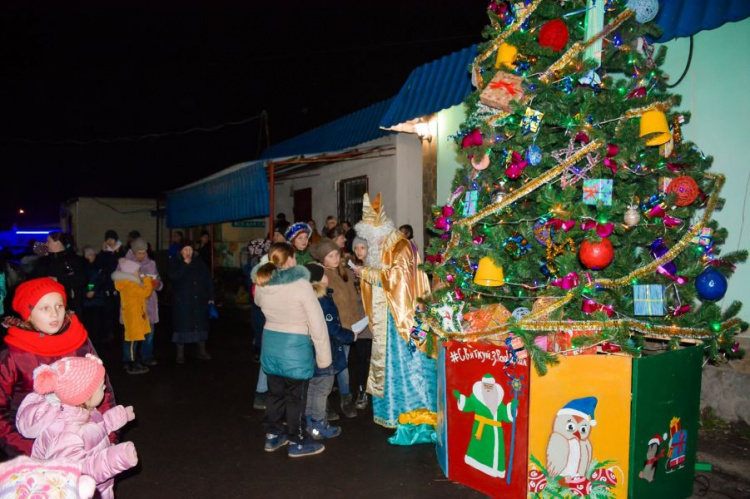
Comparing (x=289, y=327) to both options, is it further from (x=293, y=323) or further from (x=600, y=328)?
(x=600, y=328)

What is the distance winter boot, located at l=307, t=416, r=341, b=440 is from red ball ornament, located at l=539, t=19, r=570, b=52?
3.98 m

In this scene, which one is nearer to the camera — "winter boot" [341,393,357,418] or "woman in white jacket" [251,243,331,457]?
"woman in white jacket" [251,243,331,457]

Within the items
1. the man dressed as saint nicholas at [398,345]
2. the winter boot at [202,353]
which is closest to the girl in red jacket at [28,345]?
the man dressed as saint nicholas at [398,345]

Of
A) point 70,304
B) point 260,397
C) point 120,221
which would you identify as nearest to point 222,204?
point 70,304

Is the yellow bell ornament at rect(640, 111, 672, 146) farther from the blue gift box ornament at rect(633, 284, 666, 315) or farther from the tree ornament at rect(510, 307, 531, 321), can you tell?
the tree ornament at rect(510, 307, 531, 321)

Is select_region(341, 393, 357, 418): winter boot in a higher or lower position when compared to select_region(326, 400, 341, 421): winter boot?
higher

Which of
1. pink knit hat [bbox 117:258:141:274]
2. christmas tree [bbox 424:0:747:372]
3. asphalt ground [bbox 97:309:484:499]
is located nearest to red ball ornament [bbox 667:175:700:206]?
christmas tree [bbox 424:0:747:372]

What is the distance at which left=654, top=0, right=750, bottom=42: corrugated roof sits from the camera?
5300 millimetres

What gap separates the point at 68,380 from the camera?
2971 mm

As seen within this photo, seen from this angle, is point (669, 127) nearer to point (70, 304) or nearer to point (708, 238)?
point (708, 238)

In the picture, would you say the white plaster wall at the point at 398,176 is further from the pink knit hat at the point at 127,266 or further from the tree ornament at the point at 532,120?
the tree ornament at the point at 532,120

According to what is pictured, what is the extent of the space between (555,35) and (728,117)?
8.46 ft

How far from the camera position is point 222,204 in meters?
15.9

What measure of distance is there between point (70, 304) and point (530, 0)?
8.10m
